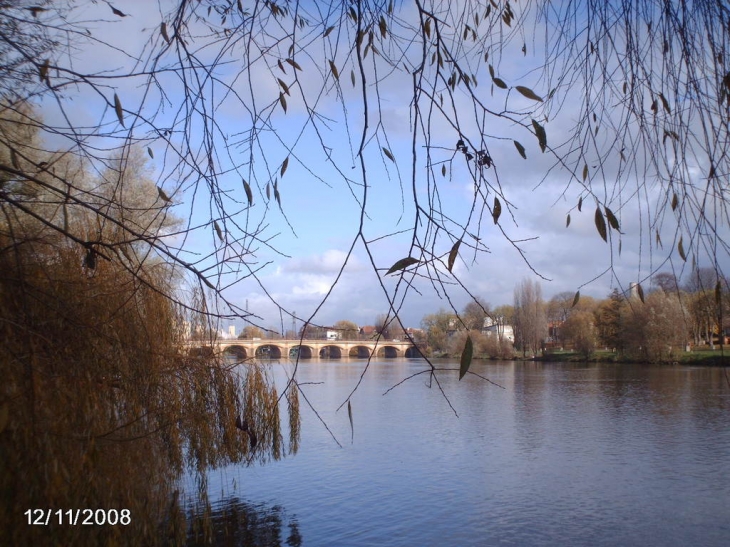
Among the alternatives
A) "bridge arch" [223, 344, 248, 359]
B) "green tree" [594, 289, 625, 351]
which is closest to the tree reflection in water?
"bridge arch" [223, 344, 248, 359]

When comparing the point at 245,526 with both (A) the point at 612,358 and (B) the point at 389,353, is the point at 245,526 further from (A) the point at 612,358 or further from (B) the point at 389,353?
(B) the point at 389,353

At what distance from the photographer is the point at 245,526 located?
8.77 m

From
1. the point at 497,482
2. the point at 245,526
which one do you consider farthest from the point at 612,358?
the point at 245,526

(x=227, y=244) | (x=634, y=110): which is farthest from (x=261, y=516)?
(x=634, y=110)

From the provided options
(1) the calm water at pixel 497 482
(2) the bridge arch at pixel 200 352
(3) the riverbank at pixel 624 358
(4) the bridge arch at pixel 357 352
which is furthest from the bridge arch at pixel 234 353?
(4) the bridge arch at pixel 357 352

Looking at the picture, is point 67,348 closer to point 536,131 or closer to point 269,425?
point 536,131

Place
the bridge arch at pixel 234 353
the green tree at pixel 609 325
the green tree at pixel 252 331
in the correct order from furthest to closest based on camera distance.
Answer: the green tree at pixel 609 325 → the bridge arch at pixel 234 353 → the green tree at pixel 252 331

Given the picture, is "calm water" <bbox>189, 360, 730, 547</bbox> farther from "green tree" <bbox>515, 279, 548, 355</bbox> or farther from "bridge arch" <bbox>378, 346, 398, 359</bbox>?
"bridge arch" <bbox>378, 346, 398, 359</bbox>

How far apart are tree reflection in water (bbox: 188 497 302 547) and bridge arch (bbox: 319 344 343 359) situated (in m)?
58.1

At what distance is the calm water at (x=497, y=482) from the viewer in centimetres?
860

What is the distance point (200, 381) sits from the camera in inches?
275

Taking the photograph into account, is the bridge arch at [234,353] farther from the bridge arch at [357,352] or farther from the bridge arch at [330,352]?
the bridge arch at [330,352]

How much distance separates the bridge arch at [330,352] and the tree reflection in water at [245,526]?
5812 centimetres

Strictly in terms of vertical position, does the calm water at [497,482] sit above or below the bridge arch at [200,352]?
below
